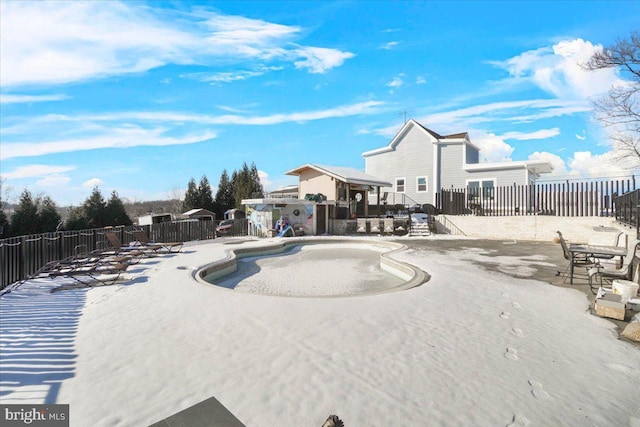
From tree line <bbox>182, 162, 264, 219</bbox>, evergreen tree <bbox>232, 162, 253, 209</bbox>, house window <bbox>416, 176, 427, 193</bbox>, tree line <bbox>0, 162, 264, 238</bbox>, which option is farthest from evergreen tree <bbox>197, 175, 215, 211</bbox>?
house window <bbox>416, 176, 427, 193</bbox>

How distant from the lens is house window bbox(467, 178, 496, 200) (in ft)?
69.9

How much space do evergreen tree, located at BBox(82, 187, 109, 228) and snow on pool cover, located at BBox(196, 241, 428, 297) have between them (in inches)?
755

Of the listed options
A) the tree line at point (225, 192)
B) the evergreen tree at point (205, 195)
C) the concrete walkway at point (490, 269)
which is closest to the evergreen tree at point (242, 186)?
the tree line at point (225, 192)

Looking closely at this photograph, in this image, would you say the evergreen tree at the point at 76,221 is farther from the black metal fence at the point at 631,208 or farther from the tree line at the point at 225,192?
the black metal fence at the point at 631,208

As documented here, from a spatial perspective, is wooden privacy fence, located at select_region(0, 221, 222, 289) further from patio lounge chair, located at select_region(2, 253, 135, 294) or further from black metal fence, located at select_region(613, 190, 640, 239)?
black metal fence, located at select_region(613, 190, 640, 239)

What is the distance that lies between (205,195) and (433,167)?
98.7 feet

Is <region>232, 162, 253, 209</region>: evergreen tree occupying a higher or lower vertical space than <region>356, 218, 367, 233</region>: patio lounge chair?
higher

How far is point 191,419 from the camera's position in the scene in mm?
1771

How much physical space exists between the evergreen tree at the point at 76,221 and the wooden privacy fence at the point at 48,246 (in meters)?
12.3

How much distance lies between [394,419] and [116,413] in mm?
2380

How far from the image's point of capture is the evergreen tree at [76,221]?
2461cm

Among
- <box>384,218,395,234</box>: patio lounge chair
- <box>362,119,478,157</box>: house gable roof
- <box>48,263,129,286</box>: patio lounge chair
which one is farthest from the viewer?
<box>362,119,478,157</box>: house gable roof

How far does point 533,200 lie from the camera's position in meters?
18.5

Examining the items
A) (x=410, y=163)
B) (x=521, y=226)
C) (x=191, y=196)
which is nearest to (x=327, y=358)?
(x=521, y=226)
